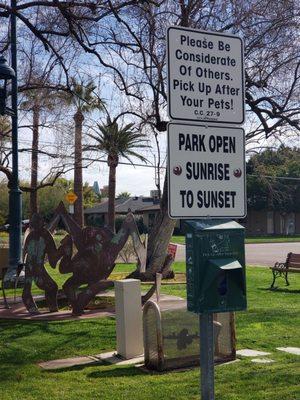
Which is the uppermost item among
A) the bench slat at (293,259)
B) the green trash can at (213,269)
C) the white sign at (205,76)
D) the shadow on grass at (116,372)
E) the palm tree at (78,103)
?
the palm tree at (78,103)

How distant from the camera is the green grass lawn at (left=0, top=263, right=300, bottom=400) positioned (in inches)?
243

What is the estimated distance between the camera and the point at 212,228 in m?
3.70

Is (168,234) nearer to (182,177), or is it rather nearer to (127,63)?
(127,63)

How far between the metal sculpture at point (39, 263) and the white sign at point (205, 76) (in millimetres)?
8756

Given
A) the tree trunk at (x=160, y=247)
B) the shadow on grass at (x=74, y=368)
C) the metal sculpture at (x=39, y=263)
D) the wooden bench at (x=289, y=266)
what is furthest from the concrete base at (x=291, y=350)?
the tree trunk at (x=160, y=247)

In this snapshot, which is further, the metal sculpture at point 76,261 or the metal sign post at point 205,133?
the metal sculpture at point 76,261

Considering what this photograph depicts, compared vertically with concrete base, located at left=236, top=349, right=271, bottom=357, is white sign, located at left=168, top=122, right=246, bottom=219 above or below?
above

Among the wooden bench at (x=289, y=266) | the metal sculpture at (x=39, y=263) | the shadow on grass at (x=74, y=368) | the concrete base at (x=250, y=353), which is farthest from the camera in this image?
the wooden bench at (x=289, y=266)

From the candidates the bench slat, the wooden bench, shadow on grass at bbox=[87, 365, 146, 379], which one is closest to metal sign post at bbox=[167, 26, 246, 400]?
shadow on grass at bbox=[87, 365, 146, 379]

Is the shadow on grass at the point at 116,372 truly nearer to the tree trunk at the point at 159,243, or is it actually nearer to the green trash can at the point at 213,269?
the green trash can at the point at 213,269

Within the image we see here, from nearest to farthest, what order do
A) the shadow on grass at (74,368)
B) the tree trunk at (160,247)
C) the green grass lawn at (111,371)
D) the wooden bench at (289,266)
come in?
1. the green grass lawn at (111,371)
2. the shadow on grass at (74,368)
3. the wooden bench at (289,266)
4. the tree trunk at (160,247)

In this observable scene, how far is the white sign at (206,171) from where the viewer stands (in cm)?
360

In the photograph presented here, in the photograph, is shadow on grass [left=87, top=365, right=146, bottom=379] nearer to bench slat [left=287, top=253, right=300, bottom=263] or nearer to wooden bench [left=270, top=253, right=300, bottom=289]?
wooden bench [left=270, top=253, right=300, bottom=289]

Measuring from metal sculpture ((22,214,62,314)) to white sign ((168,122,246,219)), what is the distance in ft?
28.6
